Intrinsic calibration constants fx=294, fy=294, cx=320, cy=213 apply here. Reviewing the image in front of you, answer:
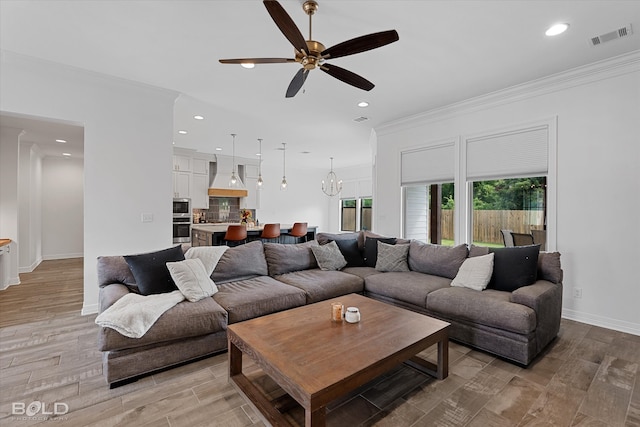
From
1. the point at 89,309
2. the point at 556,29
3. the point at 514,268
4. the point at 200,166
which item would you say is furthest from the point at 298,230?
the point at 556,29

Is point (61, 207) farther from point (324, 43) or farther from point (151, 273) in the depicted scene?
point (324, 43)

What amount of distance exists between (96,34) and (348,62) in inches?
95.2

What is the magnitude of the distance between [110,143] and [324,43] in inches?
114

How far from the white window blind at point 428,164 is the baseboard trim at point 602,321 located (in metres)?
2.27

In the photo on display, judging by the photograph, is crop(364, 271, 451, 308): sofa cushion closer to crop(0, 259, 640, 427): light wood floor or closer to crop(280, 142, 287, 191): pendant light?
crop(0, 259, 640, 427): light wood floor

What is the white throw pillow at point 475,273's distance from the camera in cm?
301

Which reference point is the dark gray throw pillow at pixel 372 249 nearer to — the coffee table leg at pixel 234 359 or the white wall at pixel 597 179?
the white wall at pixel 597 179

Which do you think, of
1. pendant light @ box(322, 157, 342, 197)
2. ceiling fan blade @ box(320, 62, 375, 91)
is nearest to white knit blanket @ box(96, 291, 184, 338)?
ceiling fan blade @ box(320, 62, 375, 91)

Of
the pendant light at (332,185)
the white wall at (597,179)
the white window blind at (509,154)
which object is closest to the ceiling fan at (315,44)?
the white window blind at (509,154)

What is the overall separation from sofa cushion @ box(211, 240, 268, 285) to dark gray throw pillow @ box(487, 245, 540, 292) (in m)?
Answer: 2.57

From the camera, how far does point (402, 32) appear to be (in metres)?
2.66

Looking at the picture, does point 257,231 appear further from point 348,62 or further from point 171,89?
point 348,62

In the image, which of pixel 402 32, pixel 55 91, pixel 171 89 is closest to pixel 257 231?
pixel 171 89

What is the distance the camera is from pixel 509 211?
4191 millimetres
